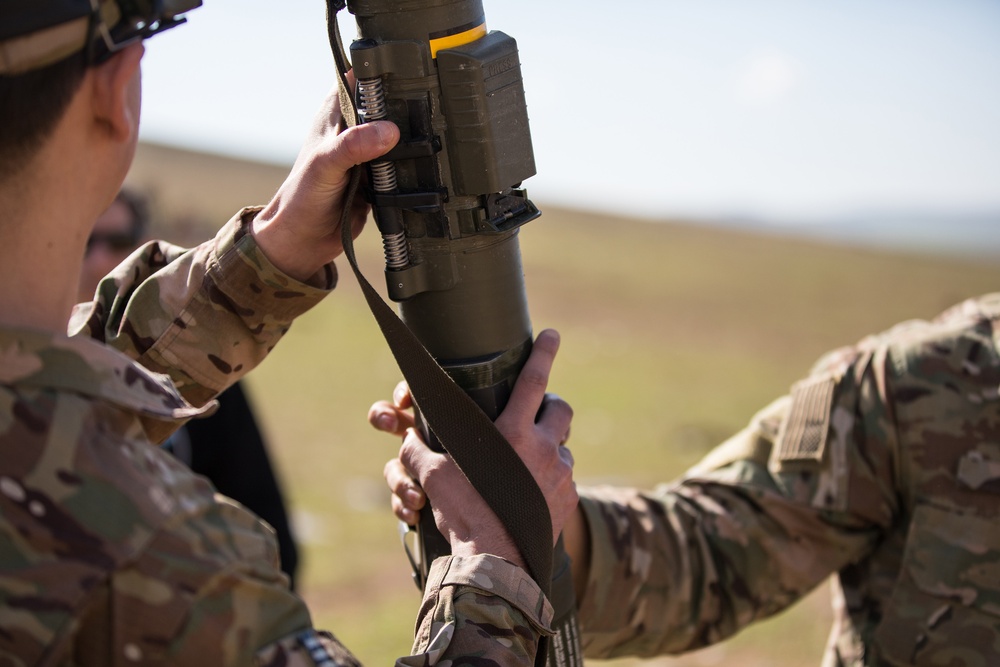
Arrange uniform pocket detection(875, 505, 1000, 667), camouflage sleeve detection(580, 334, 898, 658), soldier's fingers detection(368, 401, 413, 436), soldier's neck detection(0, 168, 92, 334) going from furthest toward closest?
camouflage sleeve detection(580, 334, 898, 658) < uniform pocket detection(875, 505, 1000, 667) < soldier's fingers detection(368, 401, 413, 436) < soldier's neck detection(0, 168, 92, 334)

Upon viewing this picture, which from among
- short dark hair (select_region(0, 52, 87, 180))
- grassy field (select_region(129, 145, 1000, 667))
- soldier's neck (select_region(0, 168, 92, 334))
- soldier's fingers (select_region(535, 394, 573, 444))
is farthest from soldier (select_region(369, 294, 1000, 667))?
grassy field (select_region(129, 145, 1000, 667))

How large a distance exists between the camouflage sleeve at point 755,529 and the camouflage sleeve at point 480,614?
33.3 inches

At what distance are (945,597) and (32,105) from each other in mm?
2519

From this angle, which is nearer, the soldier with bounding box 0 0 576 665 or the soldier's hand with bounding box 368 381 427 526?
the soldier with bounding box 0 0 576 665

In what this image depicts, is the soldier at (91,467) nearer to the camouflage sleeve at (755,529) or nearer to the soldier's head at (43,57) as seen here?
the soldier's head at (43,57)

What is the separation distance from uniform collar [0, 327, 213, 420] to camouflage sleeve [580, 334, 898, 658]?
5.14 ft

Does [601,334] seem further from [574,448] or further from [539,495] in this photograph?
[539,495]

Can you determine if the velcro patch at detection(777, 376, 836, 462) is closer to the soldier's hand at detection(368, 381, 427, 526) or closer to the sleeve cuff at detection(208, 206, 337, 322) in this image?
the soldier's hand at detection(368, 381, 427, 526)

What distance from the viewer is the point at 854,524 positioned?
2982mm

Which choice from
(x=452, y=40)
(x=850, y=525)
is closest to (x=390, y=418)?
(x=452, y=40)

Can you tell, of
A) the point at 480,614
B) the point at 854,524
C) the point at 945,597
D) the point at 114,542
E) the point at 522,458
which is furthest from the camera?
the point at 854,524

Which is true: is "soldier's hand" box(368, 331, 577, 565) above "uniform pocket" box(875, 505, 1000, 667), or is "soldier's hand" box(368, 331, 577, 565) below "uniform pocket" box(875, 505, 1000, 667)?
above

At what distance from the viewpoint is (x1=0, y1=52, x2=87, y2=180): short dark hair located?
4.91 ft

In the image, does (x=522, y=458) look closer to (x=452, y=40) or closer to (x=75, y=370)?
(x=452, y=40)
